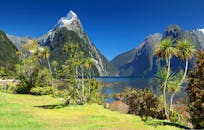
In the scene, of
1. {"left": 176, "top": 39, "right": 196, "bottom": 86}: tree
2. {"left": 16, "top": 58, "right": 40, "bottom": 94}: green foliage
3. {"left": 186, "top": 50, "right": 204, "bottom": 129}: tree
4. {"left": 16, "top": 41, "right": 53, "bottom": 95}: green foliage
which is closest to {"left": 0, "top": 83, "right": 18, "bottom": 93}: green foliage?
{"left": 16, "top": 41, "right": 53, "bottom": 95}: green foliage

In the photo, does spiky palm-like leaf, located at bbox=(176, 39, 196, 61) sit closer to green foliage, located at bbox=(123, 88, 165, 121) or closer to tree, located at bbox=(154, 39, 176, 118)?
tree, located at bbox=(154, 39, 176, 118)

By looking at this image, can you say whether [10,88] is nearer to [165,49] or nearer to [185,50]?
[165,49]

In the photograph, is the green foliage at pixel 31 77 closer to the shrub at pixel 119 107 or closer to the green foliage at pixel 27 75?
the green foliage at pixel 27 75

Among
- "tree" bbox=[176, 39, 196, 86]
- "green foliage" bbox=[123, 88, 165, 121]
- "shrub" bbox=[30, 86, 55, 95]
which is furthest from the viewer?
"shrub" bbox=[30, 86, 55, 95]

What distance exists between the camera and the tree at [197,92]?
3643 centimetres

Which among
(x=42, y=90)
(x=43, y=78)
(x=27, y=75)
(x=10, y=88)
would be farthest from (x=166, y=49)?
(x=10, y=88)

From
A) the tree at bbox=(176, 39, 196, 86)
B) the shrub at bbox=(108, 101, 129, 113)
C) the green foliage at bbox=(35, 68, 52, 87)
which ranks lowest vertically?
the shrub at bbox=(108, 101, 129, 113)

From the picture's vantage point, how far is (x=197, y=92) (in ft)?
121

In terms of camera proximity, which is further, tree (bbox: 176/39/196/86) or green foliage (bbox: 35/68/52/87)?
green foliage (bbox: 35/68/52/87)

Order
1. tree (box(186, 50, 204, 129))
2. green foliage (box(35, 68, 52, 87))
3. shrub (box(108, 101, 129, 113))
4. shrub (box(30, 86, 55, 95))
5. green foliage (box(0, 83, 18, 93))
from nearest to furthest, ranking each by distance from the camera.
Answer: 1. tree (box(186, 50, 204, 129))
2. shrub (box(108, 101, 129, 113))
3. shrub (box(30, 86, 55, 95))
4. green foliage (box(35, 68, 52, 87))
5. green foliage (box(0, 83, 18, 93))

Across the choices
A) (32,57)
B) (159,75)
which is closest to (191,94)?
(159,75)

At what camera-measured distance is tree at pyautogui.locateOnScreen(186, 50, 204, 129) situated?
36.4 m

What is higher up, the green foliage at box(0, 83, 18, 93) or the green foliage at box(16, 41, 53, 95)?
the green foliage at box(16, 41, 53, 95)

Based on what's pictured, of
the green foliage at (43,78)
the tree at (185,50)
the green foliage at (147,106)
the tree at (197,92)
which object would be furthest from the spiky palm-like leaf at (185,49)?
the green foliage at (43,78)
